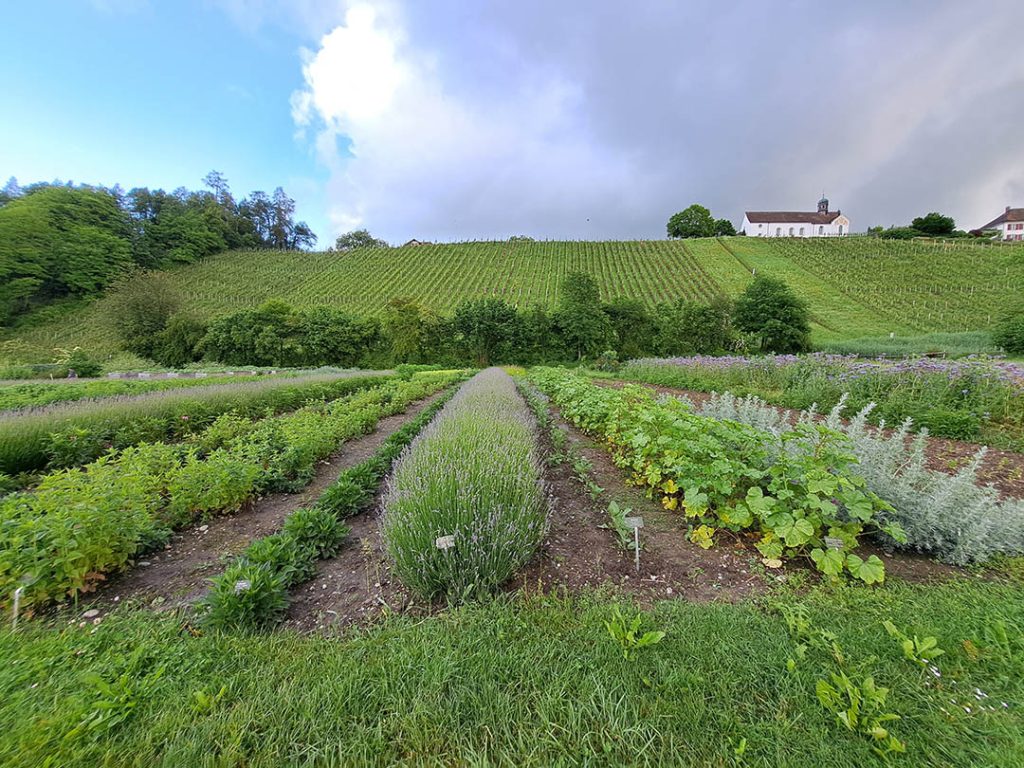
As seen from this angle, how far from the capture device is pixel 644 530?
3.47 meters

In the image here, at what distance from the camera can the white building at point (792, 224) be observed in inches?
3140

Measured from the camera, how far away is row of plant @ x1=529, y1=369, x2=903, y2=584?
8.88 feet

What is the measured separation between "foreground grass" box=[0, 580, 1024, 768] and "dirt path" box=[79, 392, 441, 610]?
0.48m

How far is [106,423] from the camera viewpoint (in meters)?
6.36

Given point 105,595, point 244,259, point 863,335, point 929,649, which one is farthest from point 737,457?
point 244,259

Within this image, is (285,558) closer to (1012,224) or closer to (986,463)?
(986,463)

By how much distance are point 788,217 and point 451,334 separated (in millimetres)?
87841

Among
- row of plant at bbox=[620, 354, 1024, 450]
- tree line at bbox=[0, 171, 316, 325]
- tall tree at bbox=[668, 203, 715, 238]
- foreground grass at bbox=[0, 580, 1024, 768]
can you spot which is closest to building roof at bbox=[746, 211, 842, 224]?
tall tree at bbox=[668, 203, 715, 238]

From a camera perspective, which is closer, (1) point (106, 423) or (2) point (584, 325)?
(1) point (106, 423)

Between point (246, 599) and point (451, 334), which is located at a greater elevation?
point (451, 334)

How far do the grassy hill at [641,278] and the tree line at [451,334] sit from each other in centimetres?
739

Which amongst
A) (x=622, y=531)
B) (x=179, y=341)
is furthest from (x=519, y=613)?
Answer: (x=179, y=341)

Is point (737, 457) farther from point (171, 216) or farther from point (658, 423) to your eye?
point (171, 216)

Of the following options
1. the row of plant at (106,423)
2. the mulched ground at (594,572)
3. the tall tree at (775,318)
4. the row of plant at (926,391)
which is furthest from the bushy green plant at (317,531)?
the tall tree at (775,318)
